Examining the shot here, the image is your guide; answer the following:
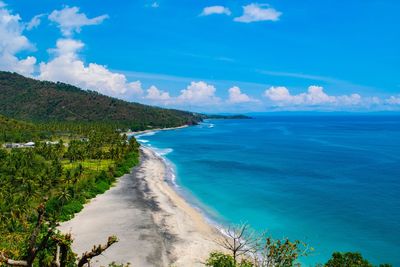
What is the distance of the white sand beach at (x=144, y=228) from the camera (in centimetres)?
4678

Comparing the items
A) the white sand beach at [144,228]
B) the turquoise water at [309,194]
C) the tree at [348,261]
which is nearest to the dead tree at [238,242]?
the white sand beach at [144,228]

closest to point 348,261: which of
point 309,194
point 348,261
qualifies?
point 348,261

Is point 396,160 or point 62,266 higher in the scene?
point 62,266

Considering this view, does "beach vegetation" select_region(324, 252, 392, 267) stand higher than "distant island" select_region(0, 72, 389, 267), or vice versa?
"beach vegetation" select_region(324, 252, 392, 267)

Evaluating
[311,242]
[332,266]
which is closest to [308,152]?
[311,242]

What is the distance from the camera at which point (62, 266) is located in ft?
31.8

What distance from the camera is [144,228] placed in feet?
189

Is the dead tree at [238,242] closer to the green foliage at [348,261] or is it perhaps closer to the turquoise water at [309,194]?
the turquoise water at [309,194]

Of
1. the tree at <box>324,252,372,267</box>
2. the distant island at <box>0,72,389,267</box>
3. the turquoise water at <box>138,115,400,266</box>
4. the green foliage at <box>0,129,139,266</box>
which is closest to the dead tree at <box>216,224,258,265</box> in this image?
the distant island at <box>0,72,389,267</box>

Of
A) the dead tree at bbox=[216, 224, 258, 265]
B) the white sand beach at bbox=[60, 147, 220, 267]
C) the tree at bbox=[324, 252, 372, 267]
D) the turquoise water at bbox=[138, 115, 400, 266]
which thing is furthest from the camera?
the turquoise water at bbox=[138, 115, 400, 266]

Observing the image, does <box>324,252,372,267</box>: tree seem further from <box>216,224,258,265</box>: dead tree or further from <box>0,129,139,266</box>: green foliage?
<box>0,129,139,266</box>: green foliage

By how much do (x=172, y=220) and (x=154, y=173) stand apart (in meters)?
44.0

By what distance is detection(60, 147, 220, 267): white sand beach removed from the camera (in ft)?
153

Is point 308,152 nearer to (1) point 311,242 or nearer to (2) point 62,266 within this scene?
(1) point 311,242
